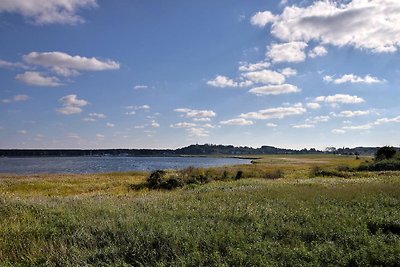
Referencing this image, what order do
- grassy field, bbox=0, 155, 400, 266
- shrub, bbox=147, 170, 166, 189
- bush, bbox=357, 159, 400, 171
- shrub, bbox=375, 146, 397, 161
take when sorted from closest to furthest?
1. grassy field, bbox=0, 155, 400, 266
2. shrub, bbox=147, 170, 166, 189
3. bush, bbox=357, 159, 400, 171
4. shrub, bbox=375, 146, 397, 161

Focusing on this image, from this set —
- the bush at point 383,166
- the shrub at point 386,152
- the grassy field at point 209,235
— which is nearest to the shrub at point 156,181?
the grassy field at point 209,235

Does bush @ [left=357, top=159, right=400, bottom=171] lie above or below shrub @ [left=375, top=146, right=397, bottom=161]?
below

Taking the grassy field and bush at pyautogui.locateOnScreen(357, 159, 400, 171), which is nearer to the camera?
the grassy field

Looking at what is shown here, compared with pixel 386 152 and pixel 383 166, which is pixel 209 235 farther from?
pixel 386 152

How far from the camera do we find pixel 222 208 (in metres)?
15.0

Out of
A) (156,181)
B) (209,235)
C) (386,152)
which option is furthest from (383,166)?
(209,235)

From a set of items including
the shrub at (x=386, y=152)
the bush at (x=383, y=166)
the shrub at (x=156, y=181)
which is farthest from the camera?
the shrub at (x=386, y=152)

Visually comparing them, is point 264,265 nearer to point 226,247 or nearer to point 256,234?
point 226,247

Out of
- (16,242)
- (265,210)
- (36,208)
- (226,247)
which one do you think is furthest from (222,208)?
(36,208)

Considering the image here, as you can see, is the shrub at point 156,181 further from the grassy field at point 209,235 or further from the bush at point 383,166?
the bush at point 383,166

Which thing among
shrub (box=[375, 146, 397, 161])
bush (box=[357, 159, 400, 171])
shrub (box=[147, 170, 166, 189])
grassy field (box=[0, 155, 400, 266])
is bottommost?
shrub (box=[147, 170, 166, 189])

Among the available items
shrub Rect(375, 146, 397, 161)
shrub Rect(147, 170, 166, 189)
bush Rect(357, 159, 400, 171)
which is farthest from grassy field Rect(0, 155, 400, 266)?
shrub Rect(375, 146, 397, 161)

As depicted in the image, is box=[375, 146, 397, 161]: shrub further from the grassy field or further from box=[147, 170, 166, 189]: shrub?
the grassy field

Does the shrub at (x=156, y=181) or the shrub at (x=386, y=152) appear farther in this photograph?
the shrub at (x=386, y=152)
